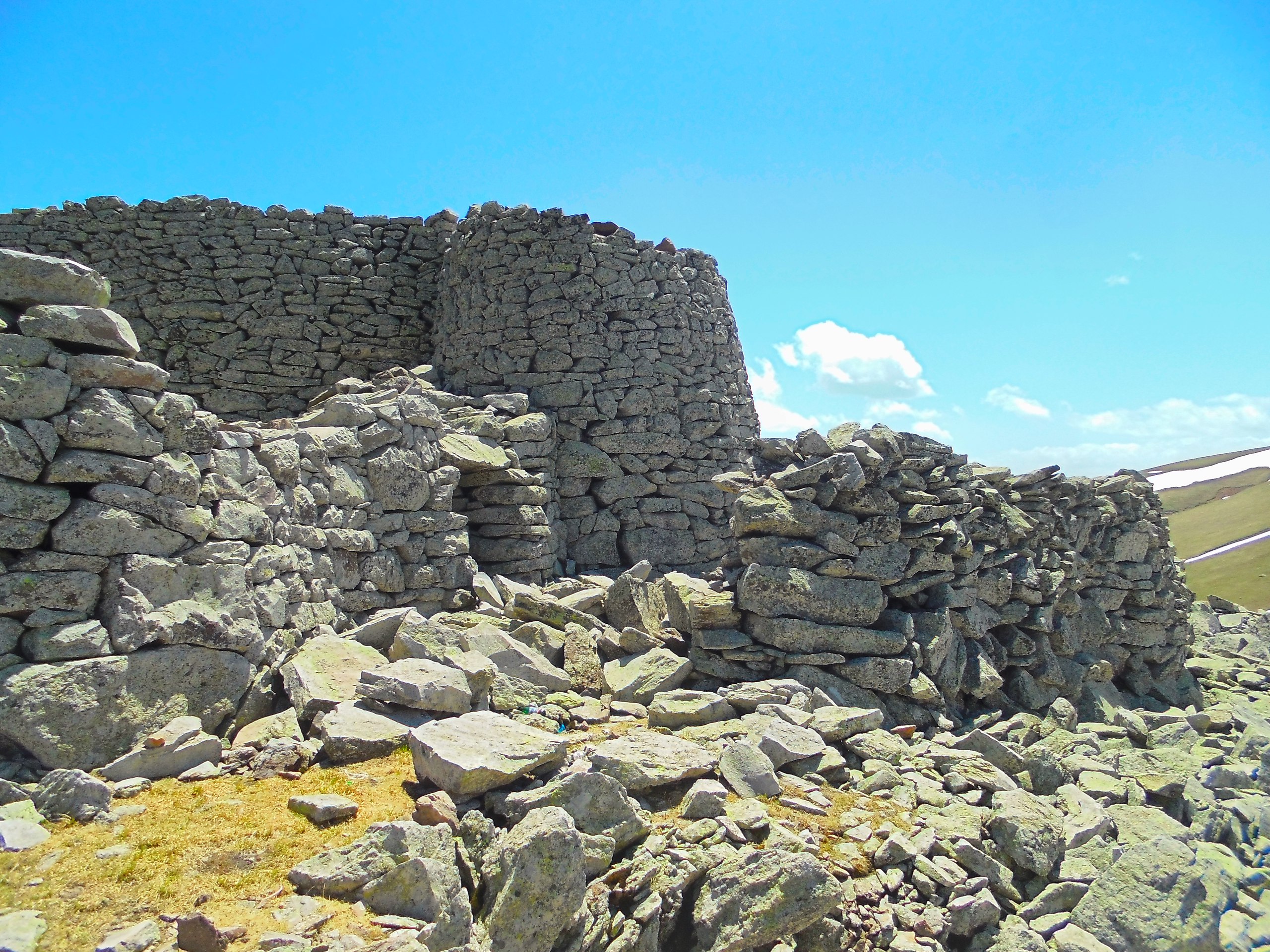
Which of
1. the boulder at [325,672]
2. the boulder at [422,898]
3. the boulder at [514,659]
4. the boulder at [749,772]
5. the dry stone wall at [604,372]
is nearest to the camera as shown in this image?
the boulder at [422,898]

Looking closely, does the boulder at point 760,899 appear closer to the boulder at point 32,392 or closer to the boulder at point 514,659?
the boulder at point 514,659

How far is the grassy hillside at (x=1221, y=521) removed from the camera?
1261 inches

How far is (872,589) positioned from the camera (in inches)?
338

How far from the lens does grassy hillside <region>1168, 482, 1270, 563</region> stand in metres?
32.0

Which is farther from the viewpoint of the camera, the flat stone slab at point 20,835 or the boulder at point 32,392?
the boulder at point 32,392

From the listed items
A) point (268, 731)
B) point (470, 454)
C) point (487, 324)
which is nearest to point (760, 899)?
point (268, 731)

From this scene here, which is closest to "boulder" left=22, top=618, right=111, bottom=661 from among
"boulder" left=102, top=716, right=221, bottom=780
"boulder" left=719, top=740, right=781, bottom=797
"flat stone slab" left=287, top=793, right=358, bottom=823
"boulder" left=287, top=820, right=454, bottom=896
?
"boulder" left=102, top=716, right=221, bottom=780

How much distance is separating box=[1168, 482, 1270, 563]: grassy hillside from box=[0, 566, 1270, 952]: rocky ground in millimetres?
28596

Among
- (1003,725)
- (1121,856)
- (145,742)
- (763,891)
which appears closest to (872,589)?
(1003,725)

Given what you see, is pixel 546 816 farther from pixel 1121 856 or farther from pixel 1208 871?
pixel 1208 871

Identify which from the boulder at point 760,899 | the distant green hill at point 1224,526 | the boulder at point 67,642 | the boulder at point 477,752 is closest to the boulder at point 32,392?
the boulder at point 67,642

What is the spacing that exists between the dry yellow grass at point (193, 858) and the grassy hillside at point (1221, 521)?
1320 inches

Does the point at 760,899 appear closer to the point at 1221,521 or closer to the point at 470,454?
the point at 470,454

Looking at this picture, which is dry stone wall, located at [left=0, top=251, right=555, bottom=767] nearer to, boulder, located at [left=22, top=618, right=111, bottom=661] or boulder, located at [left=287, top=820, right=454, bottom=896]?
boulder, located at [left=22, top=618, right=111, bottom=661]
